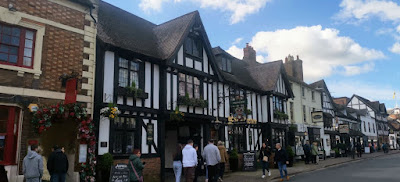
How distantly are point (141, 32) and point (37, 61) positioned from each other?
7.20 metres

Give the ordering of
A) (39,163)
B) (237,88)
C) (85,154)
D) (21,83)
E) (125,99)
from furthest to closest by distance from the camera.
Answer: (237,88)
(125,99)
(85,154)
(21,83)
(39,163)

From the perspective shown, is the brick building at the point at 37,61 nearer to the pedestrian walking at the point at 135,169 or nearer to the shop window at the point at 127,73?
the shop window at the point at 127,73

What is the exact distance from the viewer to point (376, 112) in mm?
57188

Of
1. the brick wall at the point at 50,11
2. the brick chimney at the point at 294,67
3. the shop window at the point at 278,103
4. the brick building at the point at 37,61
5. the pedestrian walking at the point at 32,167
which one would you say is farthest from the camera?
the brick chimney at the point at 294,67

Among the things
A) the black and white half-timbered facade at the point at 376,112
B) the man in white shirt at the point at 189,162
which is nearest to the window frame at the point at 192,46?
the man in white shirt at the point at 189,162

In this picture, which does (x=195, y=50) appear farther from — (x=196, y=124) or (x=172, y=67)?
(x=196, y=124)

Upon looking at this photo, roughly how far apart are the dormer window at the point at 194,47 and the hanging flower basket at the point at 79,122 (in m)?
7.22

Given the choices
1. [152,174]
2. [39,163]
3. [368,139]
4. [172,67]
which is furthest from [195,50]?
[368,139]

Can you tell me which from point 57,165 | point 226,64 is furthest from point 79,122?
point 226,64

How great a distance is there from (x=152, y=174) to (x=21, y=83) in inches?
252

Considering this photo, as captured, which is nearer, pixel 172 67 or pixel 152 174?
pixel 152 174

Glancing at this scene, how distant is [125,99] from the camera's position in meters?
13.1

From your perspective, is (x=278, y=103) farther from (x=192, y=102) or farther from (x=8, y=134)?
(x=8, y=134)

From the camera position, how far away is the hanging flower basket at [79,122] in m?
9.41
